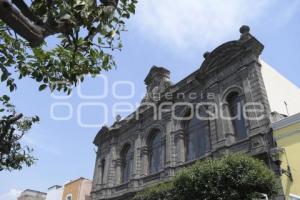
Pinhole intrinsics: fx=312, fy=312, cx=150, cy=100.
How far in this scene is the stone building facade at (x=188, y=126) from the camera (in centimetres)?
1436

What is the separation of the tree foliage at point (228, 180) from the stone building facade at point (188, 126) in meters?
2.17

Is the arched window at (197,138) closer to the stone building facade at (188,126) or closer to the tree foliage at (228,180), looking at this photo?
the stone building facade at (188,126)

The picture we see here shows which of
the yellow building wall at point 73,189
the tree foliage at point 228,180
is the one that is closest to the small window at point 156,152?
the tree foliage at point 228,180

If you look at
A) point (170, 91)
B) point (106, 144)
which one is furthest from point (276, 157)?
point (106, 144)

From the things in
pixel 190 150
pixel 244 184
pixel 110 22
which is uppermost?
pixel 190 150

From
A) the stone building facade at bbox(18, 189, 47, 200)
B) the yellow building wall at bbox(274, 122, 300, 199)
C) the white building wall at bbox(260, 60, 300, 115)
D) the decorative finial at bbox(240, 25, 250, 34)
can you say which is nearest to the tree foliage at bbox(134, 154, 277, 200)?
the yellow building wall at bbox(274, 122, 300, 199)

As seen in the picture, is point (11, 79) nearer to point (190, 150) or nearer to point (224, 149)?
point (224, 149)

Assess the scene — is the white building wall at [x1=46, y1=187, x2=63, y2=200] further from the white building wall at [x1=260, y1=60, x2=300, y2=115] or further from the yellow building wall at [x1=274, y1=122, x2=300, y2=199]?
the yellow building wall at [x1=274, y1=122, x2=300, y2=199]

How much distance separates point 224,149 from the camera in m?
14.4

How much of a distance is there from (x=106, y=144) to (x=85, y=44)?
2005 centimetres

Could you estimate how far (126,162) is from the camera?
22.1 meters

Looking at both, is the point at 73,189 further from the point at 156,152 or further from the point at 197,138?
the point at 197,138

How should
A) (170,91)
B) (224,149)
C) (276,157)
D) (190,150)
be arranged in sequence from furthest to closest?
(170,91) < (190,150) < (224,149) < (276,157)

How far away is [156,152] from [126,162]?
3379mm
